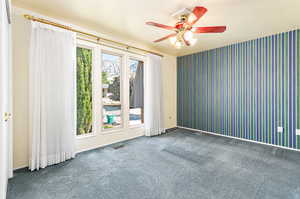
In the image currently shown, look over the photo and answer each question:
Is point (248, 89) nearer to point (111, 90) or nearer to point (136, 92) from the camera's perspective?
point (136, 92)

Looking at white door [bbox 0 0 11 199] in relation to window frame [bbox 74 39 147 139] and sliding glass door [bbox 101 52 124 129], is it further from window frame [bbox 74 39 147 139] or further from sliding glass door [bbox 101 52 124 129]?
sliding glass door [bbox 101 52 124 129]

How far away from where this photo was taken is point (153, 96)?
409cm

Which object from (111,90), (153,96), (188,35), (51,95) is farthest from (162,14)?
(51,95)

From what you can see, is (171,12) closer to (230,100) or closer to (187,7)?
(187,7)

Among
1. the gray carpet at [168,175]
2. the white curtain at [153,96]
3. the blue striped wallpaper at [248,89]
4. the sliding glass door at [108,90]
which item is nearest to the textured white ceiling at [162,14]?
the blue striped wallpaper at [248,89]

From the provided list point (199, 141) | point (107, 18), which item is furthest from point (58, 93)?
point (199, 141)

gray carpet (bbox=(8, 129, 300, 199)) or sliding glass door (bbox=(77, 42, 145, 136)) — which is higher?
sliding glass door (bbox=(77, 42, 145, 136))

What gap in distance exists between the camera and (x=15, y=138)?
2.22 m

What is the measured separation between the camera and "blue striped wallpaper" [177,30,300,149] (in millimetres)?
3062

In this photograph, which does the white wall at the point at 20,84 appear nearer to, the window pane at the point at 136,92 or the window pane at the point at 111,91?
the window pane at the point at 111,91

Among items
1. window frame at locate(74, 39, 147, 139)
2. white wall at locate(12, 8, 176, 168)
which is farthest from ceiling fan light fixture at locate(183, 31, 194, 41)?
white wall at locate(12, 8, 176, 168)

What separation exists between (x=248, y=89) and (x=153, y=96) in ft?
7.92

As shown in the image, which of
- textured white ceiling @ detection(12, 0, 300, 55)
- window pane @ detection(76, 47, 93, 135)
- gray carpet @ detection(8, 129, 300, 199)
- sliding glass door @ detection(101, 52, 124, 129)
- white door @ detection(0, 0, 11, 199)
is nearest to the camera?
white door @ detection(0, 0, 11, 199)

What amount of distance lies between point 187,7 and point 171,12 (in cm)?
28
